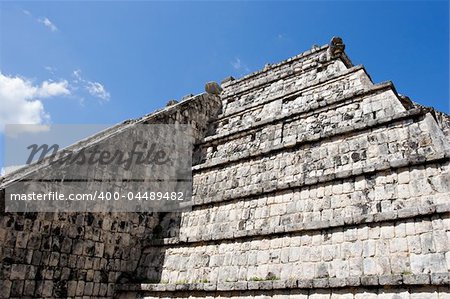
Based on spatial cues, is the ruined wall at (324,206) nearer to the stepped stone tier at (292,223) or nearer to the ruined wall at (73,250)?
the stepped stone tier at (292,223)

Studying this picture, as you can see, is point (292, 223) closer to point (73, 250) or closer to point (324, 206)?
point (324, 206)

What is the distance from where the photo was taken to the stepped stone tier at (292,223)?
15.0ft

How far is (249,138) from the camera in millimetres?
8367

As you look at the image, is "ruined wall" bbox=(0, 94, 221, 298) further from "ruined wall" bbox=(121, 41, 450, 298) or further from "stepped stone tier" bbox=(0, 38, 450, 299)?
"ruined wall" bbox=(121, 41, 450, 298)

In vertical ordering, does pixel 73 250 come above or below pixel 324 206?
below

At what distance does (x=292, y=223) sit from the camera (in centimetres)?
568

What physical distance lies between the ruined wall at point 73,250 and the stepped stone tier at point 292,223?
19mm

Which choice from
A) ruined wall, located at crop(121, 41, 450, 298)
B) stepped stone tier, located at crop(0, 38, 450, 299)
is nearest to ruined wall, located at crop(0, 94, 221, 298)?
stepped stone tier, located at crop(0, 38, 450, 299)

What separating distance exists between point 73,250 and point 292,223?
383 centimetres

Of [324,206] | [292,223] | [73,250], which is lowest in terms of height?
[73,250]

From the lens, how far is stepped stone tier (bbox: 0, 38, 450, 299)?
456 cm

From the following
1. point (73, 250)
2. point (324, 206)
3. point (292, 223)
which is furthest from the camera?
point (73, 250)

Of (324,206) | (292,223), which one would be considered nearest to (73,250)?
(292,223)

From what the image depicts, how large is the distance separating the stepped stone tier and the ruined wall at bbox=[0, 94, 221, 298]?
0.06ft
